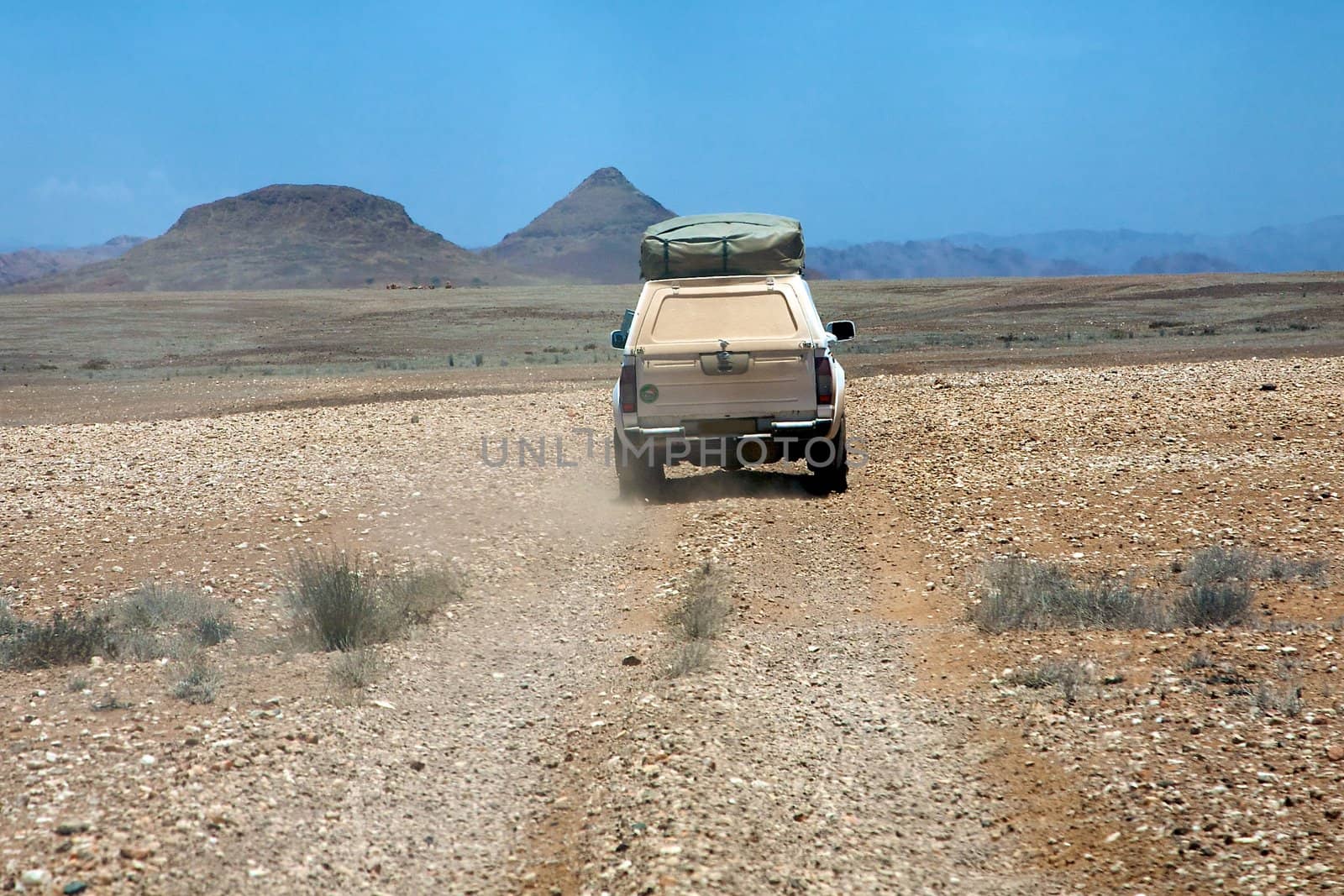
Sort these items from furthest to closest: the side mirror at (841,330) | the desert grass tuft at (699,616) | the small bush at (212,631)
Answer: the side mirror at (841,330)
the small bush at (212,631)
the desert grass tuft at (699,616)

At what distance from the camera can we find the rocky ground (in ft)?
14.7

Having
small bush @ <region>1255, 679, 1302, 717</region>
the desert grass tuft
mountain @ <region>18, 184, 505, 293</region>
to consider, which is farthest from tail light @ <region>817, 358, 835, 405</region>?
mountain @ <region>18, 184, 505, 293</region>

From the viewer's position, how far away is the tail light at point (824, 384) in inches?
430

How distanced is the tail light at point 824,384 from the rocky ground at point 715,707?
0.95 m

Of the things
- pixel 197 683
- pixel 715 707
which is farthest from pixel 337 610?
pixel 715 707

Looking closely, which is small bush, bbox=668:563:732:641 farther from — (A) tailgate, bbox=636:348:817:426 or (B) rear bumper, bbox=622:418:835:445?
(A) tailgate, bbox=636:348:817:426

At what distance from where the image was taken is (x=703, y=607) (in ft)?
24.5

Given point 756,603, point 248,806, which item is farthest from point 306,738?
point 756,603

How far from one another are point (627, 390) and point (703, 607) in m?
3.83

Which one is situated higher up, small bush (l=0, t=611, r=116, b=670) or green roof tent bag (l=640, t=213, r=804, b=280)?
green roof tent bag (l=640, t=213, r=804, b=280)

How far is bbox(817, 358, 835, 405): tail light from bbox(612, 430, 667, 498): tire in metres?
1.57

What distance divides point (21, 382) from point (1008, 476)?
28.9 meters

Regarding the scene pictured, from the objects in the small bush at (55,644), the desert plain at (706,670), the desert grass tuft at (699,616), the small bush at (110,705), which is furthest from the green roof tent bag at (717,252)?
the small bush at (110,705)

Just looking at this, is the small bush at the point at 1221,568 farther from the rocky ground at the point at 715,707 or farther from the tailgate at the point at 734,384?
the tailgate at the point at 734,384
